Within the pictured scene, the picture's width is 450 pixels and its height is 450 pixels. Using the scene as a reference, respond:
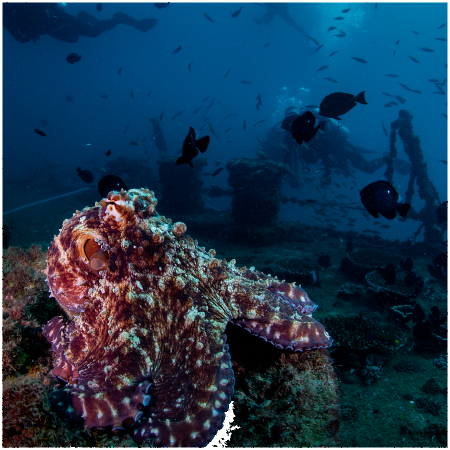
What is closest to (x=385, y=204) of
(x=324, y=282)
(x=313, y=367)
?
(x=313, y=367)

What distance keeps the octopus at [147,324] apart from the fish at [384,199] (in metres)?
4.00

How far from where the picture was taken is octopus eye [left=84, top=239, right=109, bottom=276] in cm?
193

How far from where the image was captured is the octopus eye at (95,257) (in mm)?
1930

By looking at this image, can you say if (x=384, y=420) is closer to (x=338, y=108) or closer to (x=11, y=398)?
(x=11, y=398)

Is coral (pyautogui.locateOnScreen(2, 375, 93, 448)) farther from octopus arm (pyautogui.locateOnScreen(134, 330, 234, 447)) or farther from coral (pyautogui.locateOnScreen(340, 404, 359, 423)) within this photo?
coral (pyautogui.locateOnScreen(340, 404, 359, 423))

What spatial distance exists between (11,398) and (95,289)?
2.31 feet

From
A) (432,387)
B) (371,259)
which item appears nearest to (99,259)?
(432,387)

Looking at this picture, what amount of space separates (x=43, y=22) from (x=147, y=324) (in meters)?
35.5

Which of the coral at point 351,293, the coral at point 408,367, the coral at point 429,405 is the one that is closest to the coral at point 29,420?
the coral at point 429,405

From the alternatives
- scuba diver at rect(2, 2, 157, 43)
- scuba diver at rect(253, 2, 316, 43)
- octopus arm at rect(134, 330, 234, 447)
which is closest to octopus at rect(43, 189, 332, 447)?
octopus arm at rect(134, 330, 234, 447)

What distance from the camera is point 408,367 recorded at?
21.0ft

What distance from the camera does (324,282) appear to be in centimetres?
1106

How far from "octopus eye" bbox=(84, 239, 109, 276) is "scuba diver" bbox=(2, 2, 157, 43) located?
3311cm

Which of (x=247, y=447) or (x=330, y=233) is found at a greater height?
(x=247, y=447)
